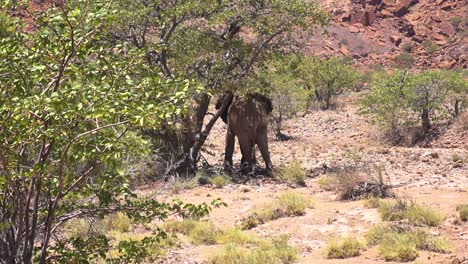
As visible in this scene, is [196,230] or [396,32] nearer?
[196,230]

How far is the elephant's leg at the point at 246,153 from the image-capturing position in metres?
12.9

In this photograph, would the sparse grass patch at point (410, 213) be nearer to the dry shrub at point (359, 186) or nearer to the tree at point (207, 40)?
the dry shrub at point (359, 186)

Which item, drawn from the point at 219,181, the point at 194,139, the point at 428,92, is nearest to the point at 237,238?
the point at 219,181

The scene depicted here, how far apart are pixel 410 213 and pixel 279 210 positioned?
82.3 inches

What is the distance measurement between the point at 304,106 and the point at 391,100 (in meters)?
7.07

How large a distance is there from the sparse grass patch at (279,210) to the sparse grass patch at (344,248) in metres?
1.89

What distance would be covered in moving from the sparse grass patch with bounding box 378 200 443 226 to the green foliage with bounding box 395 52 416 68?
4519 centimetres

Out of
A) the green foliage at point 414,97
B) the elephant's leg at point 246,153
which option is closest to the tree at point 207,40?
the elephant's leg at point 246,153

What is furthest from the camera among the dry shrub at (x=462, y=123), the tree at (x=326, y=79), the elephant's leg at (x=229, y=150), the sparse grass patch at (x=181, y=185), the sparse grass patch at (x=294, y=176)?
the tree at (x=326, y=79)

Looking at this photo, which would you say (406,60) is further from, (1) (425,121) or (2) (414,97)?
(1) (425,121)

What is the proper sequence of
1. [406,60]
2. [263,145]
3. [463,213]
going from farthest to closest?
[406,60]
[263,145]
[463,213]

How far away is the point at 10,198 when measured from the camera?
4020 millimetres

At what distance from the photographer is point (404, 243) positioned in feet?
20.4

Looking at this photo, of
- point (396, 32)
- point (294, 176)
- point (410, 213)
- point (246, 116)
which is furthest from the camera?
point (396, 32)
